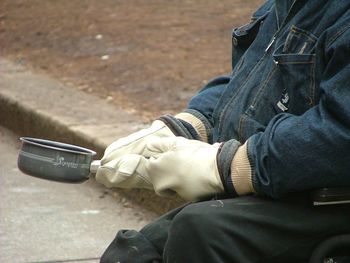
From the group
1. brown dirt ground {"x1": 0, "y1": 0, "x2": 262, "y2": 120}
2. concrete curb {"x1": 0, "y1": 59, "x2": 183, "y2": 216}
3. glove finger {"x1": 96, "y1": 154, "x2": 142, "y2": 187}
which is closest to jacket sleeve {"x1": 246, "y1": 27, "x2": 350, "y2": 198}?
glove finger {"x1": 96, "y1": 154, "x2": 142, "y2": 187}

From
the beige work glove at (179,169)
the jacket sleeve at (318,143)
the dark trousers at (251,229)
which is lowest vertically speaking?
the dark trousers at (251,229)

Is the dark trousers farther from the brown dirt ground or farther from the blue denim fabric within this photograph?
the brown dirt ground

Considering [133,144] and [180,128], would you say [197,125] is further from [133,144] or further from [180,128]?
[133,144]

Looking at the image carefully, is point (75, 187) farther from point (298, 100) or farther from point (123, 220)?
point (298, 100)

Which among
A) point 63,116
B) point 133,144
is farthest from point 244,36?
point 63,116

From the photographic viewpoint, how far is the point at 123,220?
507cm

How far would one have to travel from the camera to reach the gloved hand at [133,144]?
2.91 metres

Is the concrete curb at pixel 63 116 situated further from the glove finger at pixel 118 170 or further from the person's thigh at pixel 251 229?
the person's thigh at pixel 251 229

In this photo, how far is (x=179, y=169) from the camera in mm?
2605

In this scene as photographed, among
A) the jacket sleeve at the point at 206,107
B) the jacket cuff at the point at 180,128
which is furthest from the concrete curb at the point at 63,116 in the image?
the jacket cuff at the point at 180,128

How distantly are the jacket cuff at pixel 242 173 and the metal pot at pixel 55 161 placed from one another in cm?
46

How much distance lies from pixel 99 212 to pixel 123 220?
0.63ft

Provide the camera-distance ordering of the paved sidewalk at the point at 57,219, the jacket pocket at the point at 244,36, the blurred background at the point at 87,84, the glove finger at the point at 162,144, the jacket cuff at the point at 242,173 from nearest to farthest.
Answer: the jacket cuff at the point at 242,173 < the glove finger at the point at 162,144 < the jacket pocket at the point at 244,36 < the paved sidewalk at the point at 57,219 < the blurred background at the point at 87,84

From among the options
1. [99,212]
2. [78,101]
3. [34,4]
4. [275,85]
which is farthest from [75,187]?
[34,4]
